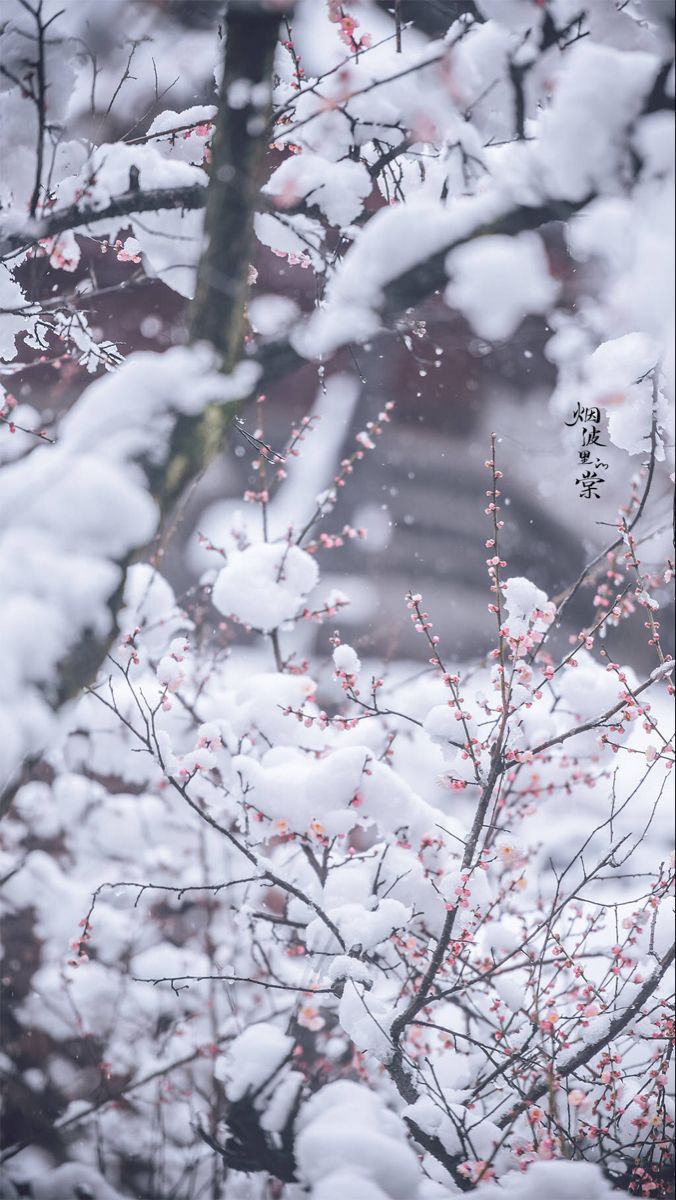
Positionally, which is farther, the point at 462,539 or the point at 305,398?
the point at 462,539

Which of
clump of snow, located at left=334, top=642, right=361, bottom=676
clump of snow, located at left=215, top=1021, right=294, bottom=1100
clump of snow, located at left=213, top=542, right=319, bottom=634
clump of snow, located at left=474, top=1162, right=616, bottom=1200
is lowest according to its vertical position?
clump of snow, located at left=474, top=1162, right=616, bottom=1200

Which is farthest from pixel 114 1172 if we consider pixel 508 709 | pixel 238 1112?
pixel 508 709

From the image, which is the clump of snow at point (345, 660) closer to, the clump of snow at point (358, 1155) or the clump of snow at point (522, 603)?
the clump of snow at point (522, 603)

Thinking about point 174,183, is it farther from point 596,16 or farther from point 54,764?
point 54,764

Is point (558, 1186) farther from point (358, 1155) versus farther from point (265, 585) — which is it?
point (265, 585)

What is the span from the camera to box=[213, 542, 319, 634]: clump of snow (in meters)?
3.51

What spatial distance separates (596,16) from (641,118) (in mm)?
835

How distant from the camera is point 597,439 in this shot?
310 cm

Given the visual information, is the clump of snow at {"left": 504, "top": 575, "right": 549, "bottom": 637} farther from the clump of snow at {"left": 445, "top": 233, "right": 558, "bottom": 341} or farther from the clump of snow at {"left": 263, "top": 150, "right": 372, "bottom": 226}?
the clump of snow at {"left": 263, "top": 150, "right": 372, "bottom": 226}

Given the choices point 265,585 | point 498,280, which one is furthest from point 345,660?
point 498,280

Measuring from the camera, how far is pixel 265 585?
3.56 metres

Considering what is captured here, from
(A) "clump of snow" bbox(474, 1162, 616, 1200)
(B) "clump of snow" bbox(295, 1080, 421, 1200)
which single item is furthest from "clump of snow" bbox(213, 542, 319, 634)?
(A) "clump of snow" bbox(474, 1162, 616, 1200)

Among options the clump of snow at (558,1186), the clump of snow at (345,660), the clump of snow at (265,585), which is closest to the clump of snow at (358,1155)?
the clump of snow at (558,1186)

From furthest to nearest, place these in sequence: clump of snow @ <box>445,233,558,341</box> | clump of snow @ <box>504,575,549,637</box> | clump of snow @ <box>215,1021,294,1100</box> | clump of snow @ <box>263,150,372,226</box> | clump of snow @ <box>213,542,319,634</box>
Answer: clump of snow @ <box>213,542,319,634</box>
clump of snow @ <box>215,1021,294,1100</box>
clump of snow @ <box>504,575,549,637</box>
clump of snow @ <box>263,150,372,226</box>
clump of snow @ <box>445,233,558,341</box>
